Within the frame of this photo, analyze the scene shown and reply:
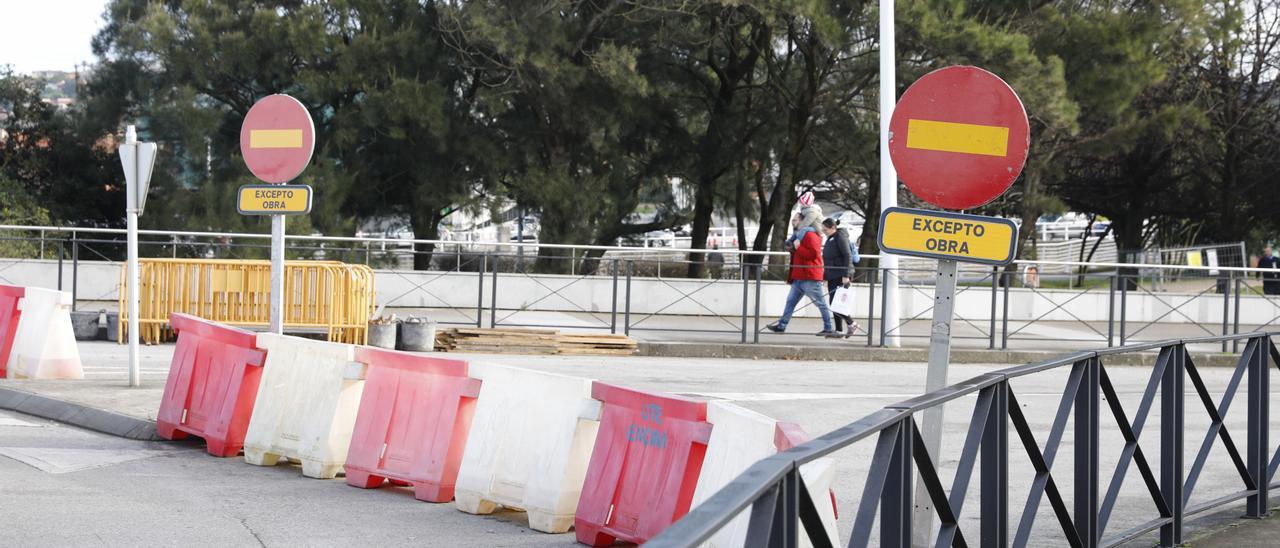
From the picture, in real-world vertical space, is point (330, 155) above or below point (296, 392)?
above

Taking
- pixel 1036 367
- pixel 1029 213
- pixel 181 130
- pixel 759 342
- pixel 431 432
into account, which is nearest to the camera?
pixel 1036 367

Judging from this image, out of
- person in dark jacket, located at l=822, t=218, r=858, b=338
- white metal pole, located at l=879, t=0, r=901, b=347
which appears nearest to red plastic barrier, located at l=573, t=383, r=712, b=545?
white metal pole, located at l=879, t=0, r=901, b=347

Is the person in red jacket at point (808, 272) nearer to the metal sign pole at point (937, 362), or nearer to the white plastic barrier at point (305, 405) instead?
the white plastic barrier at point (305, 405)

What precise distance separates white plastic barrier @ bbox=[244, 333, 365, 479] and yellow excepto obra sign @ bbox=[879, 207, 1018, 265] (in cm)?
346

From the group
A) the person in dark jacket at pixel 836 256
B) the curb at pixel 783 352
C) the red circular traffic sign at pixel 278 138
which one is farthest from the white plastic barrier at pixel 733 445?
the person in dark jacket at pixel 836 256

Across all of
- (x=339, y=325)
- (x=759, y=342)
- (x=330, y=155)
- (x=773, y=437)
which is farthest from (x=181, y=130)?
(x=773, y=437)

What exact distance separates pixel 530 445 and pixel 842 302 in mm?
11481

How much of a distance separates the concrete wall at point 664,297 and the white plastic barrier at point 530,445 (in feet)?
45.0

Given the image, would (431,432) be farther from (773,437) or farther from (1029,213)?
(1029,213)

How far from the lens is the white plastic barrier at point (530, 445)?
245 inches

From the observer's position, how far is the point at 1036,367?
16.2 feet

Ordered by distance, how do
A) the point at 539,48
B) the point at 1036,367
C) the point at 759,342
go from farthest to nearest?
the point at 539,48, the point at 759,342, the point at 1036,367

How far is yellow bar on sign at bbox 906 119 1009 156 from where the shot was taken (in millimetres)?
5117

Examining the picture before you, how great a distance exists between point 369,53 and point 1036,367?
68.8 ft
